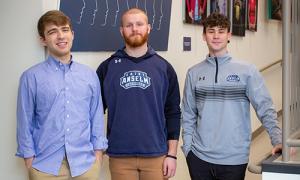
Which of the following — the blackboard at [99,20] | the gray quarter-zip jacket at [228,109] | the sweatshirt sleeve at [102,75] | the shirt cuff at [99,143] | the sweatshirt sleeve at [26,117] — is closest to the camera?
the sweatshirt sleeve at [26,117]

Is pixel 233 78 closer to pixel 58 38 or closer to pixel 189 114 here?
pixel 189 114

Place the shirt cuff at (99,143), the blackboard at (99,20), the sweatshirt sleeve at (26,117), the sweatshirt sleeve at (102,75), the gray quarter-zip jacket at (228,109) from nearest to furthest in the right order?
the sweatshirt sleeve at (26,117), the shirt cuff at (99,143), the gray quarter-zip jacket at (228,109), the sweatshirt sleeve at (102,75), the blackboard at (99,20)

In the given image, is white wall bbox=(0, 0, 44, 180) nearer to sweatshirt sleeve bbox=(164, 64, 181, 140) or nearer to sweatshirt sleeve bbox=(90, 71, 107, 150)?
sweatshirt sleeve bbox=(90, 71, 107, 150)

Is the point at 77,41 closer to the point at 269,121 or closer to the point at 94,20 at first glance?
the point at 94,20

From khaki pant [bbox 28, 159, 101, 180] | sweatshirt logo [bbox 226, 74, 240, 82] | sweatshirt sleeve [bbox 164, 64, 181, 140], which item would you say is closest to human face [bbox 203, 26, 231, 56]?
sweatshirt logo [bbox 226, 74, 240, 82]

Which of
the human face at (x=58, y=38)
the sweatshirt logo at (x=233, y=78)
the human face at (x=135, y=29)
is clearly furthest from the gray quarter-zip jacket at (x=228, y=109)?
the human face at (x=58, y=38)

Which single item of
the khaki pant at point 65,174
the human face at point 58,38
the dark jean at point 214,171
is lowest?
the dark jean at point 214,171

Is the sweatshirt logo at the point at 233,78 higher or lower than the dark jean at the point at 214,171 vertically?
higher

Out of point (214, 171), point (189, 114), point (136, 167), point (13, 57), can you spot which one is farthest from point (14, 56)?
point (214, 171)

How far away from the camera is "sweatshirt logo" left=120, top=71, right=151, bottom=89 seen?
2.53m

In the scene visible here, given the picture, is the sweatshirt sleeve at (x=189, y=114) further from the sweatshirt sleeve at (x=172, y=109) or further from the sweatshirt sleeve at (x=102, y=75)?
the sweatshirt sleeve at (x=102, y=75)

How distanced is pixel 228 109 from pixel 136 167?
0.62m

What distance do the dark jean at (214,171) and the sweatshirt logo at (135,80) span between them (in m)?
0.50

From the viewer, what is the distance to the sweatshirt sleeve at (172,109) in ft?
8.71
